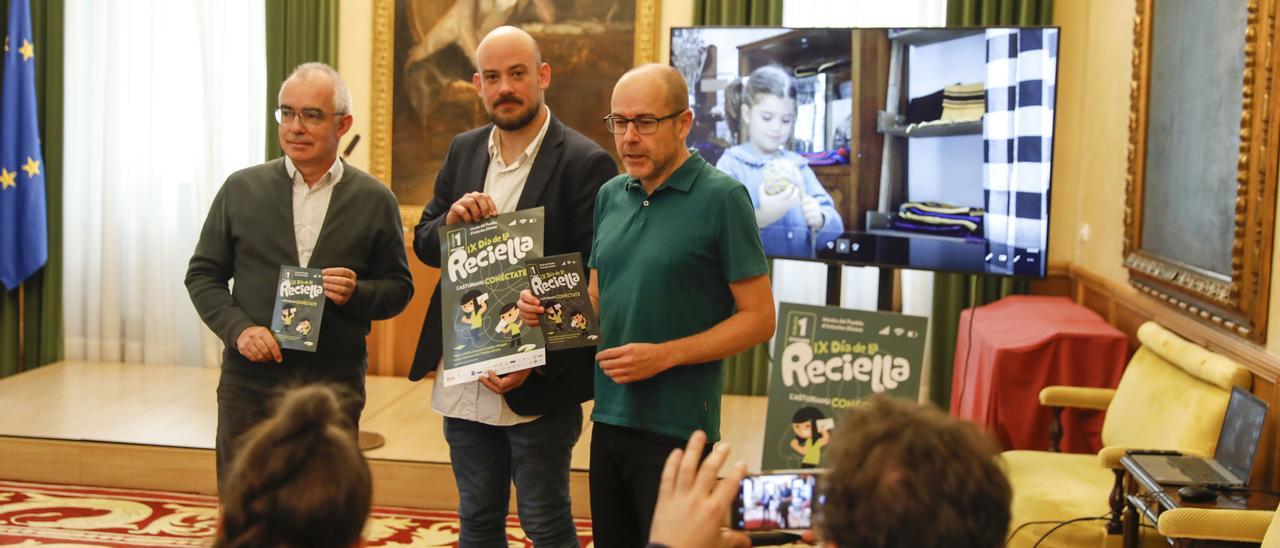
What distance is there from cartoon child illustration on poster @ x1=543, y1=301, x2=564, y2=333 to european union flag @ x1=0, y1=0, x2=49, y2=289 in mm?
4921

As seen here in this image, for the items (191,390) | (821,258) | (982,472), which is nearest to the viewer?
(982,472)

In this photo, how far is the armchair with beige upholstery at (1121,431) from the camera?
334 cm

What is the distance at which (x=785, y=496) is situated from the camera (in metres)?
1.95

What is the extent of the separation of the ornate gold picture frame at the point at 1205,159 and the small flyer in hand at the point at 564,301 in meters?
1.98

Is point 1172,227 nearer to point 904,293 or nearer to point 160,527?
point 904,293

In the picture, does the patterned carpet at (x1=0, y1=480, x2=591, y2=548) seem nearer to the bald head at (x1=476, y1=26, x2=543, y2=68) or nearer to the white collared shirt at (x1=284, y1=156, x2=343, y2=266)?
the white collared shirt at (x1=284, y1=156, x2=343, y2=266)

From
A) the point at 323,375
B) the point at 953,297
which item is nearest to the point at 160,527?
the point at 323,375

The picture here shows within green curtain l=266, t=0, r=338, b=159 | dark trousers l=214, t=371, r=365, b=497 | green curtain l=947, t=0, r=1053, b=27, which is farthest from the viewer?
green curtain l=266, t=0, r=338, b=159

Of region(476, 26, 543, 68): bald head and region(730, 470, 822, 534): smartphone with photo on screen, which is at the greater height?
region(476, 26, 543, 68): bald head

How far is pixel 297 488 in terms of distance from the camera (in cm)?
127

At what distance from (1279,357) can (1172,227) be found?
935mm

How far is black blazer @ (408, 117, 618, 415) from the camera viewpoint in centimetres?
281

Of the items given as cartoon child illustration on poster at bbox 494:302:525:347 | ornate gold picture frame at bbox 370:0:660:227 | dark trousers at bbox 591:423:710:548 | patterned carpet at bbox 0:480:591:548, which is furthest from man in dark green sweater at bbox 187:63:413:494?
ornate gold picture frame at bbox 370:0:660:227

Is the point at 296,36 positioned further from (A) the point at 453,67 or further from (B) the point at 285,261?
(B) the point at 285,261
